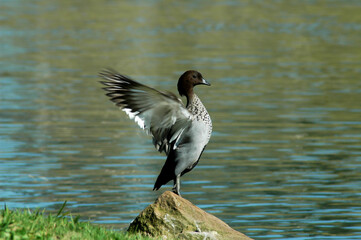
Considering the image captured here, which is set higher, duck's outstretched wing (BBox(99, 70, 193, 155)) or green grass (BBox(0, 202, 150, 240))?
duck's outstretched wing (BBox(99, 70, 193, 155))

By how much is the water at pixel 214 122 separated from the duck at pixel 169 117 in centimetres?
258

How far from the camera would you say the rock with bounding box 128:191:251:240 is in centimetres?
881

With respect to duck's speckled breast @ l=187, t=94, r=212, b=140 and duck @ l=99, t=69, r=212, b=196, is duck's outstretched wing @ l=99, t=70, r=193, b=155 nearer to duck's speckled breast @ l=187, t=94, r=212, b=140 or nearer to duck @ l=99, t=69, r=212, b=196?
duck @ l=99, t=69, r=212, b=196

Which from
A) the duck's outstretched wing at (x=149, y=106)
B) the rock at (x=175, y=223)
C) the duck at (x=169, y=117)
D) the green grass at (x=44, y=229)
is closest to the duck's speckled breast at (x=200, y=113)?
the duck at (x=169, y=117)

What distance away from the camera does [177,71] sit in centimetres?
2680

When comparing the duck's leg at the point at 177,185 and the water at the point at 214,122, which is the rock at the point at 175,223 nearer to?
the duck's leg at the point at 177,185

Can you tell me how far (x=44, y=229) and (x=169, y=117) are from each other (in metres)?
1.87

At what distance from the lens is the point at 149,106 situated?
8844 millimetres

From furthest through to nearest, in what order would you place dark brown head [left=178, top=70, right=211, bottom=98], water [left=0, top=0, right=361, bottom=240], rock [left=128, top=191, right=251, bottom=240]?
water [left=0, top=0, right=361, bottom=240] < dark brown head [left=178, top=70, right=211, bottom=98] < rock [left=128, top=191, right=251, bottom=240]

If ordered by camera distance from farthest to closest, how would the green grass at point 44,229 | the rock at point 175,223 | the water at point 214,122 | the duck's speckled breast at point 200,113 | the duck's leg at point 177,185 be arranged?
the water at point 214,122, the duck's leg at point 177,185, the duck's speckled breast at point 200,113, the rock at point 175,223, the green grass at point 44,229

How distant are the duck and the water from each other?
2.58 m

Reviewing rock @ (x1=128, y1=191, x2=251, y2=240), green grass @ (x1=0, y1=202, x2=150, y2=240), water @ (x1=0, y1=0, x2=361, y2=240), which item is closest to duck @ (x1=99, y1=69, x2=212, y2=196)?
rock @ (x1=128, y1=191, x2=251, y2=240)

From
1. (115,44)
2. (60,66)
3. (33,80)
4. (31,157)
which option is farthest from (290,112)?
(115,44)

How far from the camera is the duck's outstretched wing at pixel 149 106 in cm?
869
